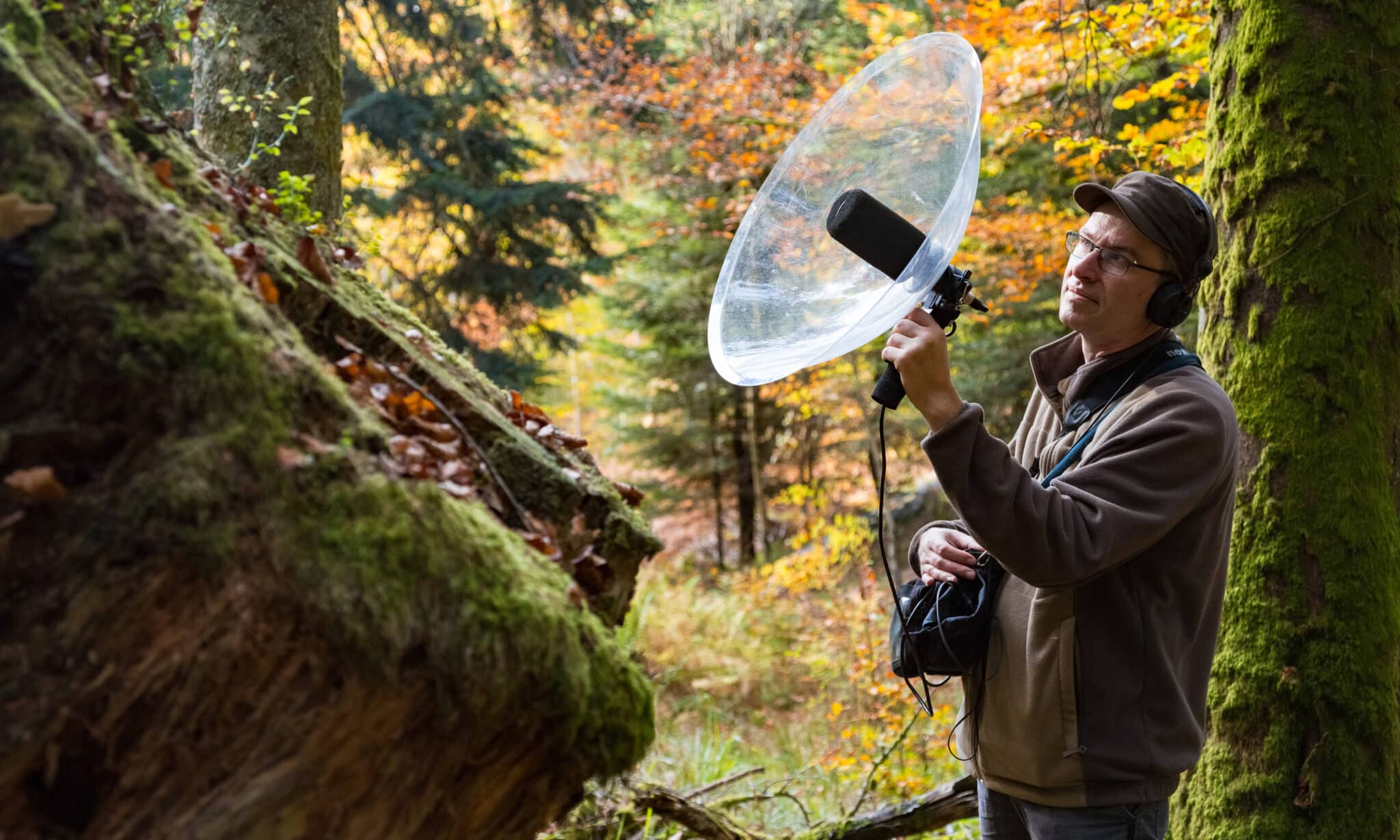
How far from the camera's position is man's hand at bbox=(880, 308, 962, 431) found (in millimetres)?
2021

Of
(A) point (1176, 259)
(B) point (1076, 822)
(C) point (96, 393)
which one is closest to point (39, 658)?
(C) point (96, 393)

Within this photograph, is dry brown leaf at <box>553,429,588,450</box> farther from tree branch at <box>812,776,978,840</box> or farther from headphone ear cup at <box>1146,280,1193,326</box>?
tree branch at <box>812,776,978,840</box>

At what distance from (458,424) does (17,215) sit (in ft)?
2.41

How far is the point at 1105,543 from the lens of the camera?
6.52 feet

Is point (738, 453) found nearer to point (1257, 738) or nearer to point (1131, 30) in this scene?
point (1131, 30)

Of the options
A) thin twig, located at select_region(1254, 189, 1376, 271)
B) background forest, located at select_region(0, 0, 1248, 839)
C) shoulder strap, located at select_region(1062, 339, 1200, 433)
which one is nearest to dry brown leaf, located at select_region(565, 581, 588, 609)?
shoulder strap, located at select_region(1062, 339, 1200, 433)

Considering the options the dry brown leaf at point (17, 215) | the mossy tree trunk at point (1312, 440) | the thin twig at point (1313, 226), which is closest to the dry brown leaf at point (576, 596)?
Result: the dry brown leaf at point (17, 215)

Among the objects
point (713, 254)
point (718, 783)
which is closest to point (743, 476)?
point (713, 254)

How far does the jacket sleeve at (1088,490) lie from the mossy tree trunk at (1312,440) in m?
1.11

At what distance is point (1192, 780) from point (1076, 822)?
1199 millimetres

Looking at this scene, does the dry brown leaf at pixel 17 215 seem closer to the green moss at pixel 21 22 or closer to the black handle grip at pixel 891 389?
the green moss at pixel 21 22

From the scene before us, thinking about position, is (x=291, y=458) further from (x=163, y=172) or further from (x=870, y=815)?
(x=870, y=815)

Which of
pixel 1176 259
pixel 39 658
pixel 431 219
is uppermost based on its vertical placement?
pixel 1176 259

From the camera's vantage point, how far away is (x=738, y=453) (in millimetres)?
13969
